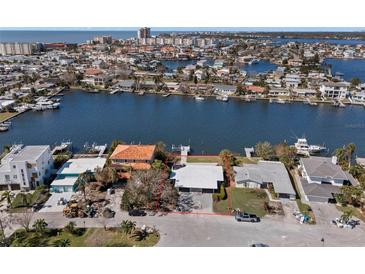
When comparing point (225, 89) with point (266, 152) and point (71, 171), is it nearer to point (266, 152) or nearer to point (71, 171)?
point (266, 152)

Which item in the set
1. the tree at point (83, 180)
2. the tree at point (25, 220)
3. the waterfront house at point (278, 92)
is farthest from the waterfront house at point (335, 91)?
the tree at point (25, 220)

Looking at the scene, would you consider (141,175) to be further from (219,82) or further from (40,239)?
(219,82)

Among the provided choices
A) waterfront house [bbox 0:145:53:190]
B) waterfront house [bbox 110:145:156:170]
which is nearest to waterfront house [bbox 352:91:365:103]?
waterfront house [bbox 110:145:156:170]

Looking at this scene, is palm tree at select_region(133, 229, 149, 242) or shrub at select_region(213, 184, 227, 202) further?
shrub at select_region(213, 184, 227, 202)

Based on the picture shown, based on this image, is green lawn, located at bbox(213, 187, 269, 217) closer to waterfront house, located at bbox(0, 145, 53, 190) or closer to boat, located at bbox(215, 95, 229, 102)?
waterfront house, located at bbox(0, 145, 53, 190)

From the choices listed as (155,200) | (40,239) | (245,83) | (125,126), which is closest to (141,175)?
(155,200)

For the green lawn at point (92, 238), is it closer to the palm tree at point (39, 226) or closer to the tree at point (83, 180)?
the palm tree at point (39, 226)

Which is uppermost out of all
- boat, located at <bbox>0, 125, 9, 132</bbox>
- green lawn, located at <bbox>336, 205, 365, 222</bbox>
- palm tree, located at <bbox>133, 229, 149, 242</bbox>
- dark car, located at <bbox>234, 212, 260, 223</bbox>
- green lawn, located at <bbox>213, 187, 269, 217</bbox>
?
dark car, located at <bbox>234, 212, 260, 223</bbox>
